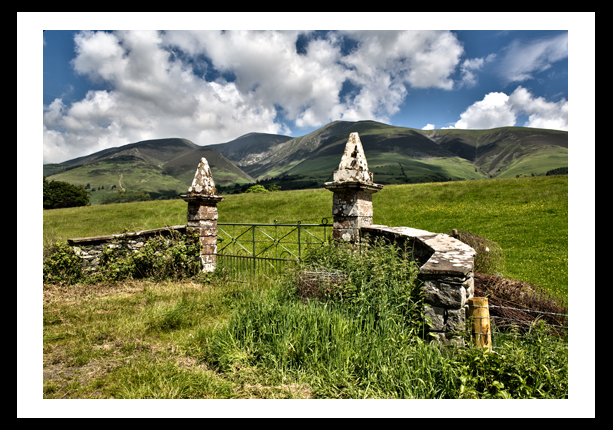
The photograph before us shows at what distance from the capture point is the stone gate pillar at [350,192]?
19.4 feet

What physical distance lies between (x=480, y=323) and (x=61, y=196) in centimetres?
6823

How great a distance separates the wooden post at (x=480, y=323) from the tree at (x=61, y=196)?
6578cm

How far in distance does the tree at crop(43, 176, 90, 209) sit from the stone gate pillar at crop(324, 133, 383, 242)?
62888mm

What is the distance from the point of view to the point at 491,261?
22.0ft

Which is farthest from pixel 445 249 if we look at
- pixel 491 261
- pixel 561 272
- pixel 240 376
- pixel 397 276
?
pixel 561 272

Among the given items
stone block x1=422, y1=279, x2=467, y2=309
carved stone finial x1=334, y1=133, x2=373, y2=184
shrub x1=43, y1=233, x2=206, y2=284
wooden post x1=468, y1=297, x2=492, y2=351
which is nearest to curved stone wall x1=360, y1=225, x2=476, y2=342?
stone block x1=422, y1=279, x2=467, y2=309

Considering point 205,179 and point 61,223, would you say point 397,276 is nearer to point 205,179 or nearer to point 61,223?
point 205,179

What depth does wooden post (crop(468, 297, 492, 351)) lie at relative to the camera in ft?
10.8

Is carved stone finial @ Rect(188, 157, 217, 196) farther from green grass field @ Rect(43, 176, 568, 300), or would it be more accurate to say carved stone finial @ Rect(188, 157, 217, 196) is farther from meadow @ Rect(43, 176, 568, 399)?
green grass field @ Rect(43, 176, 568, 300)

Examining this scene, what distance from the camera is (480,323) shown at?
130 inches

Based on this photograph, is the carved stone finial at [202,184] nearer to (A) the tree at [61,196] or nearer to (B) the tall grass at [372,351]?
(B) the tall grass at [372,351]

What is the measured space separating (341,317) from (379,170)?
498 feet

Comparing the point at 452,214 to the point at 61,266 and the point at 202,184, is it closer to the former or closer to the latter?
the point at 202,184

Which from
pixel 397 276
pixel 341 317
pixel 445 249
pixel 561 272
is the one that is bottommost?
pixel 561 272
